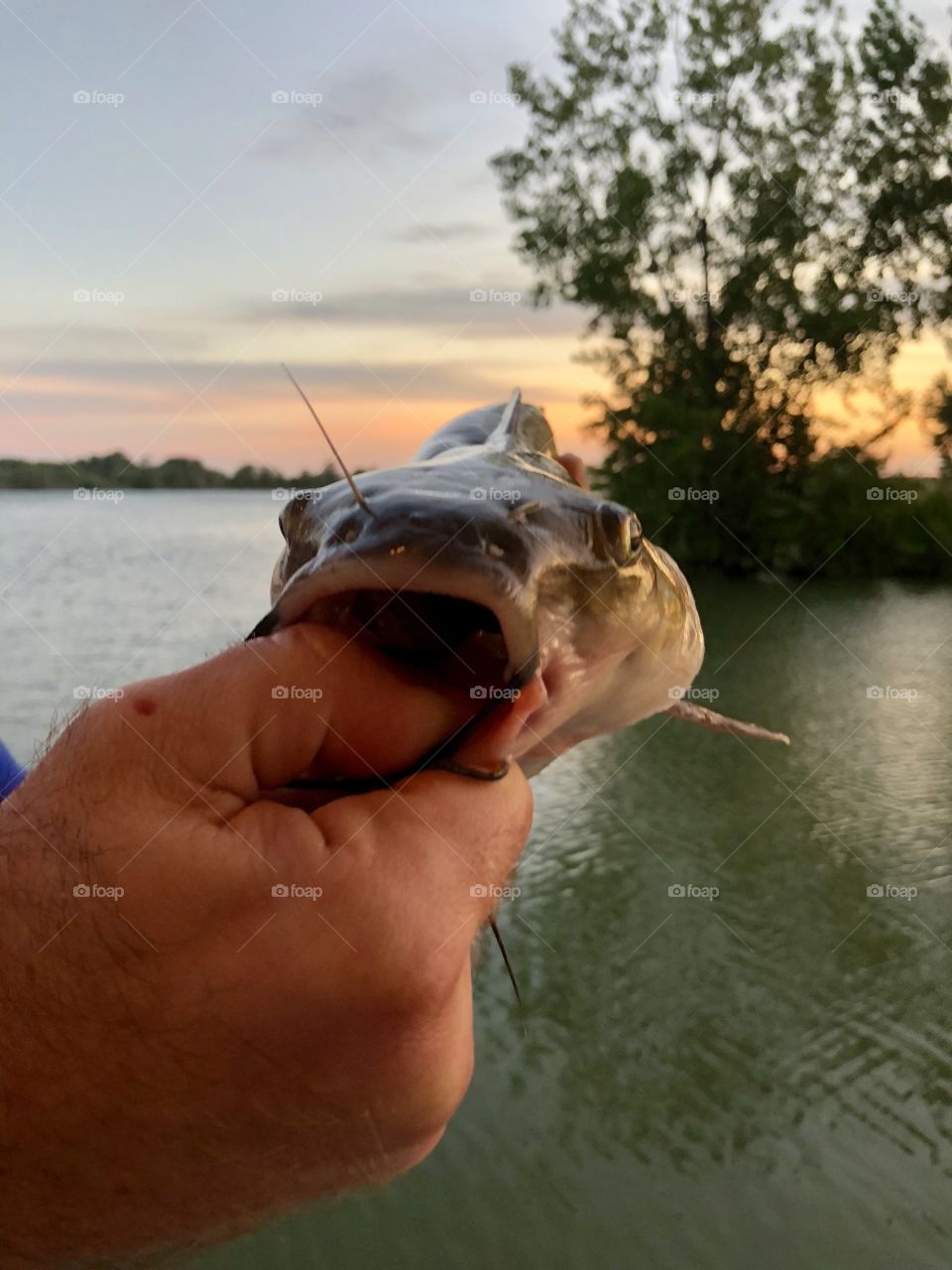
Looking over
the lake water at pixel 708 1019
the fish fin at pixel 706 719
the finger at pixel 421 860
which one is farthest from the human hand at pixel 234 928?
the fish fin at pixel 706 719

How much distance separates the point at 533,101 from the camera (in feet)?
62.1

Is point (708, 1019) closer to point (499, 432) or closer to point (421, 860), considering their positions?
point (499, 432)

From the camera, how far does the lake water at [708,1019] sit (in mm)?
3387

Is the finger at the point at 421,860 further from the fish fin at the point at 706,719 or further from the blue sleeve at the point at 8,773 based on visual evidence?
the blue sleeve at the point at 8,773

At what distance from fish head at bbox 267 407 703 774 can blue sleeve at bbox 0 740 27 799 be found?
98 centimetres

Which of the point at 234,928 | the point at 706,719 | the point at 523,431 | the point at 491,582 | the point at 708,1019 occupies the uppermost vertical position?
the point at 491,582

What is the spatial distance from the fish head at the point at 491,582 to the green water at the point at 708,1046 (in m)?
2.77

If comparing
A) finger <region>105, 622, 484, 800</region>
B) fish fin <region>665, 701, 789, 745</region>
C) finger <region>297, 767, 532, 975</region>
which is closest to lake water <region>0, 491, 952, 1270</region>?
finger <region>105, 622, 484, 800</region>

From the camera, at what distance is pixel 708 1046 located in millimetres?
4344

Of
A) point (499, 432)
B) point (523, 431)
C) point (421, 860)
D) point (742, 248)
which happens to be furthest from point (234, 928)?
point (742, 248)

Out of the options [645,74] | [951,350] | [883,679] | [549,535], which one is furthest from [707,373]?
[549,535]

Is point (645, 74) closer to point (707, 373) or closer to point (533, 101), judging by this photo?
point (533, 101)

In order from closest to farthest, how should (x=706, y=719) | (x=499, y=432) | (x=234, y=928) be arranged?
(x=234, y=928), (x=499, y=432), (x=706, y=719)

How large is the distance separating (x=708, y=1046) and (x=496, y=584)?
3.96m
